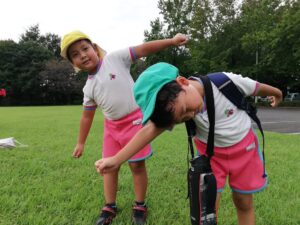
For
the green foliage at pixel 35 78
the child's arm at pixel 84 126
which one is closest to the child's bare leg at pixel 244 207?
the child's arm at pixel 84 126

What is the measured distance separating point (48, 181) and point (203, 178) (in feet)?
7.91

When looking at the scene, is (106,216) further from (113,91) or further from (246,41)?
(246,41)

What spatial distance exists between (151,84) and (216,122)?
0.61m

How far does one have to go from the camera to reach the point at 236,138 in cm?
213

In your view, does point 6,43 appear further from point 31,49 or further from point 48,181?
point 48,181

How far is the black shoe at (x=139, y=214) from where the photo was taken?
2.79 m

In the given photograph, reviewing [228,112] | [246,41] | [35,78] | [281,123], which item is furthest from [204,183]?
[35,78]

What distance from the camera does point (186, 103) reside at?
5.60ft

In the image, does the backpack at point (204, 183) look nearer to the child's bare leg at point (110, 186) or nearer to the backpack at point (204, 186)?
the backpack at point (204, 186)

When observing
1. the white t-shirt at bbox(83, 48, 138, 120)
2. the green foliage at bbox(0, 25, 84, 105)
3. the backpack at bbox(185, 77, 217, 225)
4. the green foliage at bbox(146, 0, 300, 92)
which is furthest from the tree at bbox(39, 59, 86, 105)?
the backpack at bbox(185, 77, 217, 225)

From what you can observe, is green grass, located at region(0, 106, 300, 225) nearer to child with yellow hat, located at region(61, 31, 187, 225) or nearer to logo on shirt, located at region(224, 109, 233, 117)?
child with yellow hat, located at region(61, 31, 187, 225)

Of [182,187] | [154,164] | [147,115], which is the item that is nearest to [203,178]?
[147,115]

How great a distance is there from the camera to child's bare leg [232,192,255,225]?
228cm

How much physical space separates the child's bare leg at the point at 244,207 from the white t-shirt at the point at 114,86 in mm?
1055
